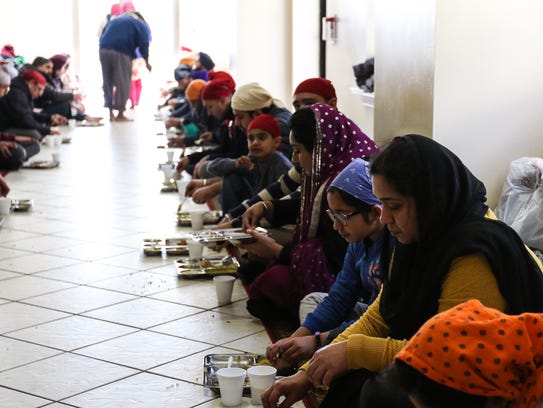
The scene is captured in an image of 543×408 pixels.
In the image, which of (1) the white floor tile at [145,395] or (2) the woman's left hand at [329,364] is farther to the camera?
(1) the white floor tile at [145,395]

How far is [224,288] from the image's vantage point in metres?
3.96

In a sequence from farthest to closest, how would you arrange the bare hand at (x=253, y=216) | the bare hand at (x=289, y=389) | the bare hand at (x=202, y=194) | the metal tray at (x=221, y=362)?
1. the bare hand at (x=202, y=194)
2. the bare hand at (x=253, y=216)
3. the metal tray at (x=221, y=362)
4. the bare hand at (x=289, y=389)

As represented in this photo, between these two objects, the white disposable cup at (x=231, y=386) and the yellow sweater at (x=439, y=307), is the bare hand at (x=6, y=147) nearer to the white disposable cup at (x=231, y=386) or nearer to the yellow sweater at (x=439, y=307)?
the white disposable cup at (x=231, y=386)

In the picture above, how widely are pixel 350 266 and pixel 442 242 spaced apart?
792 millimetres

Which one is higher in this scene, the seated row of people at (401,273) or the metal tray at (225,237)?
the seated row of people at (401,273)

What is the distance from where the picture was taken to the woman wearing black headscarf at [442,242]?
1.95 meters

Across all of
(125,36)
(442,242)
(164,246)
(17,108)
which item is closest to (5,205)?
(164,246)

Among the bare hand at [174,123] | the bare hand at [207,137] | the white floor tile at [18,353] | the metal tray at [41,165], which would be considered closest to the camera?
the white floor tile at [18,353]

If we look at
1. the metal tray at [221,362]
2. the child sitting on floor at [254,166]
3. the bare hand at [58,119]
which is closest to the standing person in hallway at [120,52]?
the bare hand at [58,119]

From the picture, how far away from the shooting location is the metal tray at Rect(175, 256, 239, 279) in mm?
4414

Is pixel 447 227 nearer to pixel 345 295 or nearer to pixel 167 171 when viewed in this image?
pixel 345 295

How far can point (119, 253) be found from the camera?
5.01 meters

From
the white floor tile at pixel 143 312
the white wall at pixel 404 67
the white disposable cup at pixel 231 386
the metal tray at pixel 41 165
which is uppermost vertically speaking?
the white wall at pixel 404 67

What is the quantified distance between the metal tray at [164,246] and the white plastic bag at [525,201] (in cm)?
173
